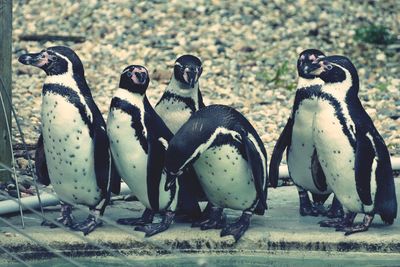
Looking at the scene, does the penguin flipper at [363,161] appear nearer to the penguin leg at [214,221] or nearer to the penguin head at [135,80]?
the penguin leg at [214,221]

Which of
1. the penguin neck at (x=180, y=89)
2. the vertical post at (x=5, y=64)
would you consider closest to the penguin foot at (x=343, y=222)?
the penguin neck at (x=180, y=89)

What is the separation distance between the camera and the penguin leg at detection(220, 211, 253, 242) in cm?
575

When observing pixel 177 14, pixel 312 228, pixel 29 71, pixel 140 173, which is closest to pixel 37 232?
pixel 140 173

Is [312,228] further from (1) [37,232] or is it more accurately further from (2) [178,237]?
(1) [37,232]

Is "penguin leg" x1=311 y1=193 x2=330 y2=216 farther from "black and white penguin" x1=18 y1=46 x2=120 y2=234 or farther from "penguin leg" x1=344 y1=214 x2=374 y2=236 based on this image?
"black and white penguin" x1=18 y1=46 x2=120 y2=234

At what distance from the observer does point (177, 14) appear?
1225cm

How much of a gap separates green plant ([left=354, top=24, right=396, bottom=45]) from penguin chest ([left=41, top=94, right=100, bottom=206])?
638 cm

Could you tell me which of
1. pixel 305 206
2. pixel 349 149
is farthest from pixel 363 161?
pixel 305 206

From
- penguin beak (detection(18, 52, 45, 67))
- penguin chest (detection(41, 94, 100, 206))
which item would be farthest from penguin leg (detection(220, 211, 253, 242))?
penguin beak (detection(18, 52, 45, 67))

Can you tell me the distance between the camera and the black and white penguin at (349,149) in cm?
563

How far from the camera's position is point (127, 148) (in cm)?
560

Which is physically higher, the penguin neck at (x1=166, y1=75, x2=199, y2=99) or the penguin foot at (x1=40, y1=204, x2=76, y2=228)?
the penguin neck at (x1=166, y1=75, x2=199, y2=99)

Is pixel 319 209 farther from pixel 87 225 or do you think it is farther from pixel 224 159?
pixel 87 225

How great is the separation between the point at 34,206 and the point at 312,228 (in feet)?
5.02
